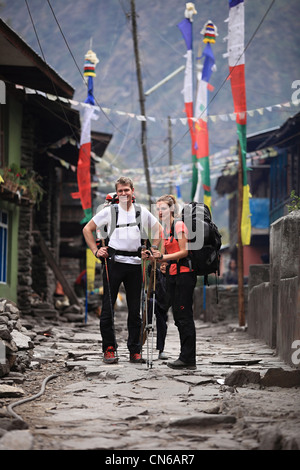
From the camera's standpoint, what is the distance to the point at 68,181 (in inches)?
1077

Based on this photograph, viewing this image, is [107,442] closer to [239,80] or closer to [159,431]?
[159,431]

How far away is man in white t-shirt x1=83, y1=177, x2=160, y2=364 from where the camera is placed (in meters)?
7.94

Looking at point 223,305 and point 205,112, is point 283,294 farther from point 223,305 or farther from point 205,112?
point 223,305

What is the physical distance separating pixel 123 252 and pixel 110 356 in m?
1.15

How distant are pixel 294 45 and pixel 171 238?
171 meters

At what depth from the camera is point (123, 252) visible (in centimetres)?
798

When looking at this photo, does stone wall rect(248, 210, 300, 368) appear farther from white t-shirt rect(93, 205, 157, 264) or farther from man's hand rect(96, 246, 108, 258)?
man's hand rect(96, 246, 108, 258)

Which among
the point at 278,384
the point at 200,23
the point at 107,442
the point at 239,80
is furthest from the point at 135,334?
the point at 200,23

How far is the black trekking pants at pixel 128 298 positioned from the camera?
801 cm

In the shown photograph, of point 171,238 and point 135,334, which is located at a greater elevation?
point 171,238

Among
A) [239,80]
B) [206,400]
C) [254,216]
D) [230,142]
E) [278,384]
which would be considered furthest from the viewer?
[230,142]

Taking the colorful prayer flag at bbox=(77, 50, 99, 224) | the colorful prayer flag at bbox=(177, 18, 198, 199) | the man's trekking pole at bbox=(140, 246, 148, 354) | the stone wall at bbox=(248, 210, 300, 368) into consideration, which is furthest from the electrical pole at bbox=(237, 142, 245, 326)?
the man's trekking pole at bbox=(140, 246, 148, 354)

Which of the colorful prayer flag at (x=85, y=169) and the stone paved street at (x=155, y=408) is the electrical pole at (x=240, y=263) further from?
the stone paved street at (x=155, y=408)
